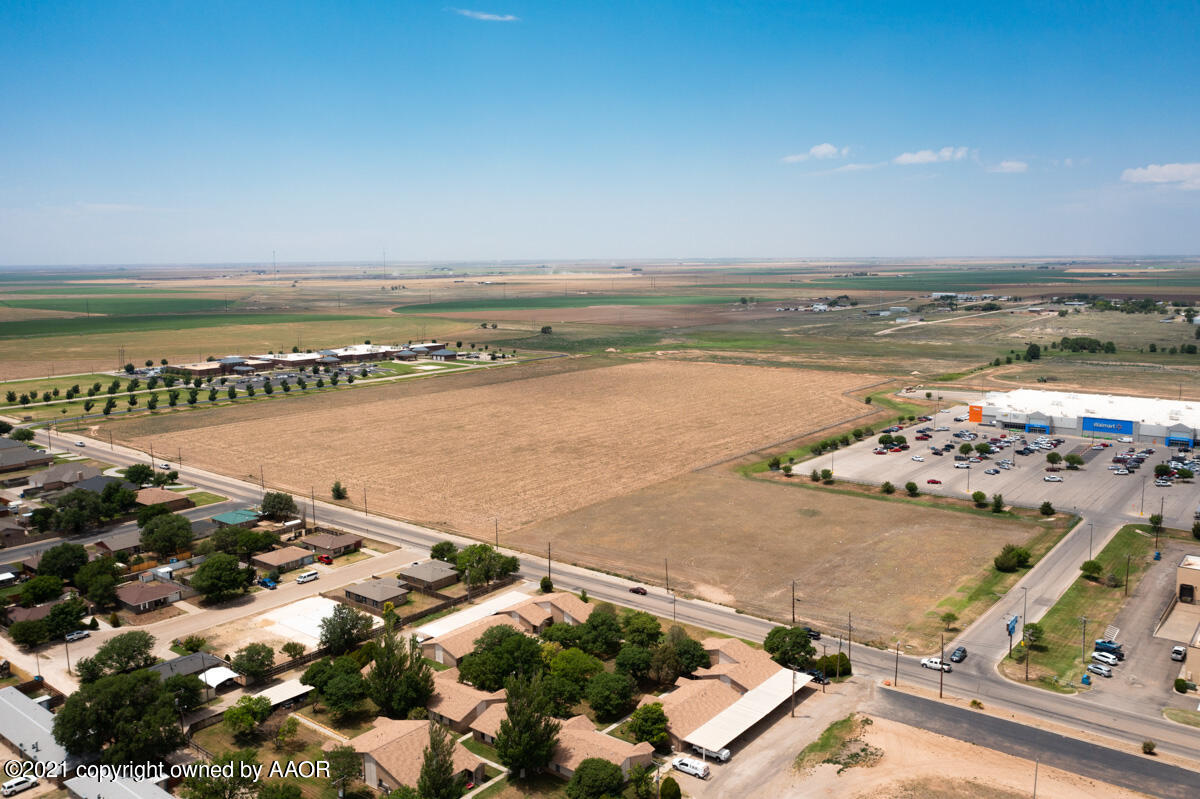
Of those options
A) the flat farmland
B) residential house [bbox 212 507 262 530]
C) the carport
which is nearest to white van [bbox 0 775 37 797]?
the carport

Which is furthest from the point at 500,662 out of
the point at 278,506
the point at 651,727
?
the point at 278,506

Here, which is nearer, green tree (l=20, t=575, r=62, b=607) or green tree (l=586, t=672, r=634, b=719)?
green tree (l=586, t=672, r=634, b=719)

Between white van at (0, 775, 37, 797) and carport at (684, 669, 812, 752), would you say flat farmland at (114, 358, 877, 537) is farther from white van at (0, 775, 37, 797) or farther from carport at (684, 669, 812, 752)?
white van at (0, 775, 37, 797)

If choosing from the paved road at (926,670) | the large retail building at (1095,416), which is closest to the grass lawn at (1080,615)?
the paved road at (926,670)

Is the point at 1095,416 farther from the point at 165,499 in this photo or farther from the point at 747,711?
the point at 165,499

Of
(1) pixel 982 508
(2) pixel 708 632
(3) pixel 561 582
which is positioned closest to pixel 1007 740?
(2) pixel 708 632

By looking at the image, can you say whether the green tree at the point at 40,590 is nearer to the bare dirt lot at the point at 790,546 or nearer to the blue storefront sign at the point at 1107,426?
the bare dirt lot at the point at 790,546

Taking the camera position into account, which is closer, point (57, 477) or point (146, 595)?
point (146, 595)
